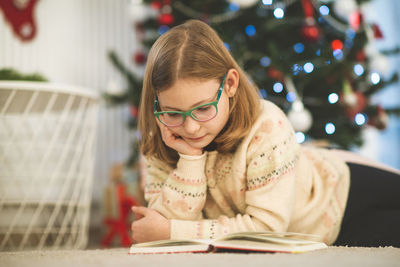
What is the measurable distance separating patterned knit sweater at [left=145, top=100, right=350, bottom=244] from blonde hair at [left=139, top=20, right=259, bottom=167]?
0.03 meters

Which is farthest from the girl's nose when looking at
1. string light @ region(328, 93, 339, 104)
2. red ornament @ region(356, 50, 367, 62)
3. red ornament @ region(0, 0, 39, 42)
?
red ornament @ region(0, 0, 39, 42)

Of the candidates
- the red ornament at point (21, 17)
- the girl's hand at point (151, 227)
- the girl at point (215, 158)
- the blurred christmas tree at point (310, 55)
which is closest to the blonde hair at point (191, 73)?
the girl at point (215, 158)

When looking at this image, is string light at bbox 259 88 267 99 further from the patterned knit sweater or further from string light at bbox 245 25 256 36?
the patterned knit sweater

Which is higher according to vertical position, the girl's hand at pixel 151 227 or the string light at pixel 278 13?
the string light at pixel 278 13

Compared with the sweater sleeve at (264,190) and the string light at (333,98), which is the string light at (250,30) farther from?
the sweater sleeve at (264,190)

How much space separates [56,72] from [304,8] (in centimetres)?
134

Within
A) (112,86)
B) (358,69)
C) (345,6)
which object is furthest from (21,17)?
(358,69)

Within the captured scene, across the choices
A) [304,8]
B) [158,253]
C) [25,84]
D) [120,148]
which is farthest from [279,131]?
[120,148]

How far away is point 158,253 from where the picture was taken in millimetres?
591

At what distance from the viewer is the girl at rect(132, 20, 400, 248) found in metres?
0.73

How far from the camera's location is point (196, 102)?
0.72 metres

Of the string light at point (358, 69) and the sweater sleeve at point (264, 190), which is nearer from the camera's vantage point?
the sweater sleeve at point (264, 190)

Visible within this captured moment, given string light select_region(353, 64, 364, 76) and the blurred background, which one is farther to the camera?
string light select_region(353, 64, 364, 76)

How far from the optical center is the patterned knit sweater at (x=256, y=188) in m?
0.76
